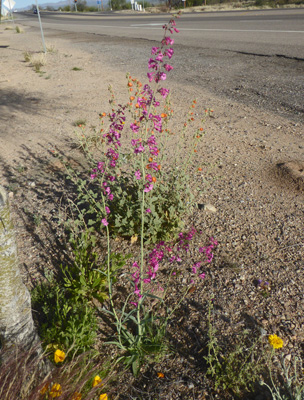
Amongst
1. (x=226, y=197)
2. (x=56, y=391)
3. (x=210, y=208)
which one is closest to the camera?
(x=56, y=391)

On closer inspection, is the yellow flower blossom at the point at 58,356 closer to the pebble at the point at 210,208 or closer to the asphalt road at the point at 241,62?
the pebble at the point at 210,208

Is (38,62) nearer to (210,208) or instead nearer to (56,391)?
(210,208)

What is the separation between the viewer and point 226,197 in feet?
11.3

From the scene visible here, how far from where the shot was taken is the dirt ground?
90.5 inches

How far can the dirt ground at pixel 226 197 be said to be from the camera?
2299 mm

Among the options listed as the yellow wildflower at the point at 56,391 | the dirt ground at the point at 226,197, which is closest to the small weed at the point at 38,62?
the dirt ground at the point at 226,197

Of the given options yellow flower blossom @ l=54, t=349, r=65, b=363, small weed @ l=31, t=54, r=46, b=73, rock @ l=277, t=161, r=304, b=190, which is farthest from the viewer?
small weed @ l=31, t=54, r=46, b=73

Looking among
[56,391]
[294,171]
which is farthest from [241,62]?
[56,391]

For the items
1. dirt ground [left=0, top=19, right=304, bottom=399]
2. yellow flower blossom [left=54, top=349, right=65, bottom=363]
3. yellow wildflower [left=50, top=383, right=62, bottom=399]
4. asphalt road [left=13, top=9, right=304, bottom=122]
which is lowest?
dirt ground [left=0, top=19, right=304, bottom=399]

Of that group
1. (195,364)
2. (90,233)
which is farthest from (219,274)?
(90,233)

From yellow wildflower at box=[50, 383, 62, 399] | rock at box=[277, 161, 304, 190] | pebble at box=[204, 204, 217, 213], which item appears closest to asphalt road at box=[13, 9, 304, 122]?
rock at box=[277, 161, 304, 190]

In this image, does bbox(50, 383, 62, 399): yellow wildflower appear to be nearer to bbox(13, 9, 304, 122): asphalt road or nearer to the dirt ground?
the dirt ground

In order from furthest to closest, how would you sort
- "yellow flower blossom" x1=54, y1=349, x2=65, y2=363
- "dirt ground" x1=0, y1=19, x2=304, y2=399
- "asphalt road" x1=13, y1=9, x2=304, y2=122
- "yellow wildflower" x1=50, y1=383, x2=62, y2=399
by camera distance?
"asphalt road" x1=13, y1=9, x2=304, y2=122, "dirt ground" x1=0, y1=19, x2=304, y2=399, "yellow flower blossom" x1=54, y1=349, x2=65, y2=363, "yellow wildflower" x1=50, y1=383, x2=62, y2=399

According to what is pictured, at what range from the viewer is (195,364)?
6.54ft
